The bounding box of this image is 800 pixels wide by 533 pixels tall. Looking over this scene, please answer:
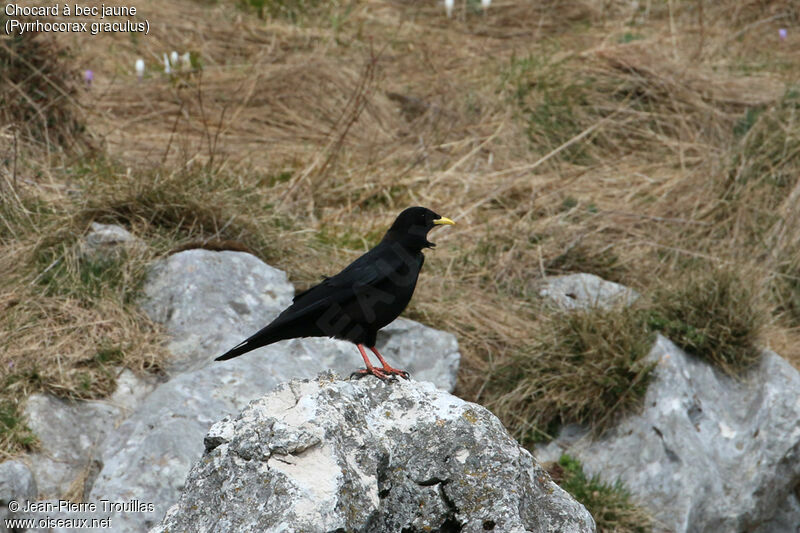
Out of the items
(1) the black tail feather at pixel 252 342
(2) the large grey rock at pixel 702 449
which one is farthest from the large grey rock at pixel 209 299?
(2) the large grey rock at pixel 702 449

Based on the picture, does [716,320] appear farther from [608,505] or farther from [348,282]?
[348,282]

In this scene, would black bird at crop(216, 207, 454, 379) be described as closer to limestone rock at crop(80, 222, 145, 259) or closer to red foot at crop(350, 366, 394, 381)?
red foot at crop(350, 366, 394, 381)

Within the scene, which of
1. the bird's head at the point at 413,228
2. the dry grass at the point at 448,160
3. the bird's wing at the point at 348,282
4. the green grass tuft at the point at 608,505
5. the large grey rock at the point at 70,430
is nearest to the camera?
the bird's wing at the point at 348,282

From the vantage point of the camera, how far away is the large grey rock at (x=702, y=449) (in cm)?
484

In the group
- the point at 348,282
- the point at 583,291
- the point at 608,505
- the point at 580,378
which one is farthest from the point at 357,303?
the point at 583,291

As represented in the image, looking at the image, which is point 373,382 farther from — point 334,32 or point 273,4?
point 273,4

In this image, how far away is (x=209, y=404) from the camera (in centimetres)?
428

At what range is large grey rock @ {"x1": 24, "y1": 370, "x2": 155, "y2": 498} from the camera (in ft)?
13.8

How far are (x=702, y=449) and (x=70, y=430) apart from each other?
10.8 feet

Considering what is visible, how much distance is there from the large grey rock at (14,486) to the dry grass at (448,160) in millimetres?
580

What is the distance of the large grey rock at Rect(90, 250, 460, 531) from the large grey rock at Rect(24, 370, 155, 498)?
0.22 meters

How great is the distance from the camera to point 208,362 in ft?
15.3

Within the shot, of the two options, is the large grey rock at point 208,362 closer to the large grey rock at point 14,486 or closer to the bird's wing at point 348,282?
the large grey rock at point 14,486

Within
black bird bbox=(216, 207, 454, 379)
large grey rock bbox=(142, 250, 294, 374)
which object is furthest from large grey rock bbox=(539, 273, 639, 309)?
black bird bbox=(216, 207, 454, 379)
